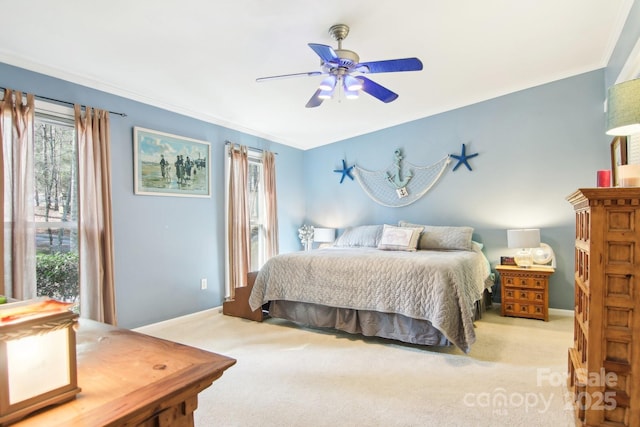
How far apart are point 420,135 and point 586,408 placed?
3754 millimetres

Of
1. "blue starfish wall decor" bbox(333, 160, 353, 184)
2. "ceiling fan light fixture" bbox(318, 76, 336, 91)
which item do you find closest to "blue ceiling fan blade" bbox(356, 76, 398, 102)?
"ceiling fan light fixture" bbox(318, 76, 336, 91)

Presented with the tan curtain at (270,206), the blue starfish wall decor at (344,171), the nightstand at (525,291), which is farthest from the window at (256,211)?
the nightstand at (525,291)

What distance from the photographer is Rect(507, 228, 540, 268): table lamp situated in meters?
3.68

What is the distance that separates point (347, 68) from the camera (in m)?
2.42

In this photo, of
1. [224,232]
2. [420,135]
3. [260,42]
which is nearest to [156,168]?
[224,232]

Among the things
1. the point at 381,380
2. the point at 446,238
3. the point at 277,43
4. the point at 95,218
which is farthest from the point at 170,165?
the point at 446,238

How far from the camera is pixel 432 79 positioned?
3.60 metres

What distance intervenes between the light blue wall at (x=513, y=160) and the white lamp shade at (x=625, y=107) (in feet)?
8.61

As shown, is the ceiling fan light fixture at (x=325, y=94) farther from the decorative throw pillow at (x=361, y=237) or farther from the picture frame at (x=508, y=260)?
the picture frame at (x=508, y=260)

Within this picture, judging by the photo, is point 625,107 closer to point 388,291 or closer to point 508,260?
point 388,291

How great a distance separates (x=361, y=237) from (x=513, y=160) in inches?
81.8

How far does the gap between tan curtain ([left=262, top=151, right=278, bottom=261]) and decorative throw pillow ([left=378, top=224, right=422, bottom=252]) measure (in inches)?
61.4

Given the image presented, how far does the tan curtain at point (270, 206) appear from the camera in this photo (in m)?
4.94

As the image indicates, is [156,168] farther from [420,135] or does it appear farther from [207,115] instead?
[420,135]
